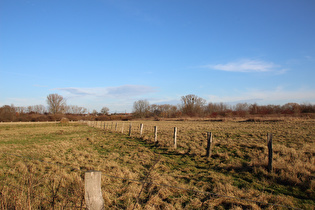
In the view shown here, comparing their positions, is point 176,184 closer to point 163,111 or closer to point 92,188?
point 92,188

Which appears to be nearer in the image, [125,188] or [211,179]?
[125,188]

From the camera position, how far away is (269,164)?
7402 mm

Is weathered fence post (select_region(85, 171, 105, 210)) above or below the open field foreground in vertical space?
above

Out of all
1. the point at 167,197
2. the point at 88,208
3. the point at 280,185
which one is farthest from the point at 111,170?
the point at 280,185

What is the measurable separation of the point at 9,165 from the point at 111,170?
4.74m

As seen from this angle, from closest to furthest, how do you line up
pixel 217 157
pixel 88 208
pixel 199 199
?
pixel 88 208
pixel 199 199
pixel 217 157

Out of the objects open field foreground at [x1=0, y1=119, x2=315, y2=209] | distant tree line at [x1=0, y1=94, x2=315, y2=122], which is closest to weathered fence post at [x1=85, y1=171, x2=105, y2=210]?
open field foreground at [x1=0, y1=119, x2=315, y2=209]

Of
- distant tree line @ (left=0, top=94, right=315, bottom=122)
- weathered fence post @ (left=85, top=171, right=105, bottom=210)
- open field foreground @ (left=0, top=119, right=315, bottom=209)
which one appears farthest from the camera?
distant tree line @ (left=0, top=94, right=315, bottom=122)

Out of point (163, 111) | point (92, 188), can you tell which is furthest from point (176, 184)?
point (163, 111)

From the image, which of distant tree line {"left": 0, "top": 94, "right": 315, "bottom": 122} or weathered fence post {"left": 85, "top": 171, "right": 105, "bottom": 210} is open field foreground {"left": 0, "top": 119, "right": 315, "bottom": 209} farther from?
distant tree line {"left": 0, "top": 94, "right": 315, "bottom": 122}

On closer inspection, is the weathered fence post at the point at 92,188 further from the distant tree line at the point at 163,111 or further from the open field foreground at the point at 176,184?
the distant tree line at the point at 163,111

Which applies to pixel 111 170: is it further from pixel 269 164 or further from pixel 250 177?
pixel 269 164

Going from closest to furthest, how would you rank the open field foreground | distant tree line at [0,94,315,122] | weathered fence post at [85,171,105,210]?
weathered fence post at [85,171,105,210], the open field foreground, distant tree line at [0,94,315,122]

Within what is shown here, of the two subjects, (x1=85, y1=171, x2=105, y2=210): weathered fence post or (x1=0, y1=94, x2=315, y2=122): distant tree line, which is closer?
(x1=85, y1=171, x2=105, y2=210): weathered fence post
